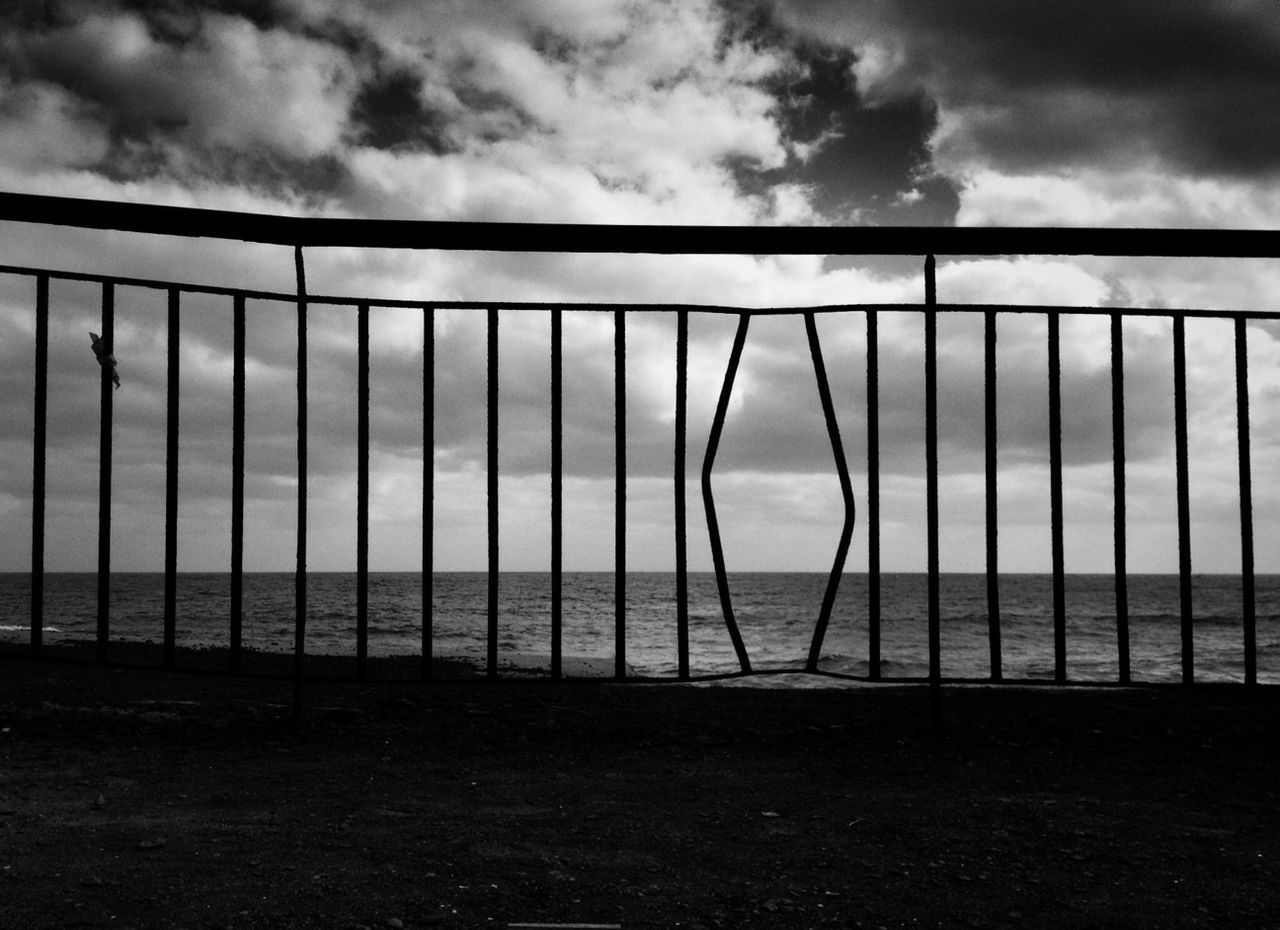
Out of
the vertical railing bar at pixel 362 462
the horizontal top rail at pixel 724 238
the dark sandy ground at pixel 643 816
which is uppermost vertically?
the horizontal top rail at pixel 724 238

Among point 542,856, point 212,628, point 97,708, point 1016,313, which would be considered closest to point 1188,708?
point 1016,313

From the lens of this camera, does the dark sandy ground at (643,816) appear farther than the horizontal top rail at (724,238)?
No

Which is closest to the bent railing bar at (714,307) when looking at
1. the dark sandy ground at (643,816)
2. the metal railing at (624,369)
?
the metal railing at (624,369)

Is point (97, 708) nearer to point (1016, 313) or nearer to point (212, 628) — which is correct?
point (1016, 313)

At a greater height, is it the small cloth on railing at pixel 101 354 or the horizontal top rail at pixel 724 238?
the horizontal top rail at pixel 724 238

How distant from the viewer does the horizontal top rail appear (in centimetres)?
428

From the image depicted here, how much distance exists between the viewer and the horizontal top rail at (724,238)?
428 centimetres

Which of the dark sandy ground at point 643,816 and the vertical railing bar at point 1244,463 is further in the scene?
the vertical railing bar at point 1244,463

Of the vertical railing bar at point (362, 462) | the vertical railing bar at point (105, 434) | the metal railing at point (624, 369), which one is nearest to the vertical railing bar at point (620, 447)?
the metal railing at point (624, 369)

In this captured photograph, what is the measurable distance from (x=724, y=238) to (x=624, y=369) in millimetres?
795

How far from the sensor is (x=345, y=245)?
434cm

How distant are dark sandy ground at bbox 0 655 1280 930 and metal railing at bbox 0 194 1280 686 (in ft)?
1.55

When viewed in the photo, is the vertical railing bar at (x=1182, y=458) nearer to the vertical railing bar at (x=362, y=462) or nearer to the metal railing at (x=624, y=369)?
the metal railing at (x=624, y=369)

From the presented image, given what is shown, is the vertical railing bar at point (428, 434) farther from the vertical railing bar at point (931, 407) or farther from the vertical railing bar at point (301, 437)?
the vertical railing bar at point (931, 407)
